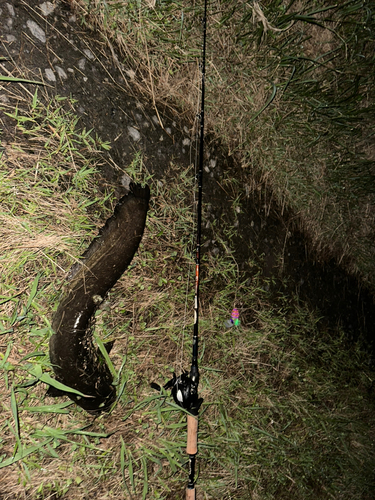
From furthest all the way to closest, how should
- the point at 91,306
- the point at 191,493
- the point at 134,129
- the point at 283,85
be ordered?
1. the point at 283,85
2. the point at 134,129
3. the point at 191,493
4. the point at 91,306

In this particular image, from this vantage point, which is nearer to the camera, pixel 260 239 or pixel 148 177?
pixel 148 177

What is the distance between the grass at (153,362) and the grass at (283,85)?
579mm

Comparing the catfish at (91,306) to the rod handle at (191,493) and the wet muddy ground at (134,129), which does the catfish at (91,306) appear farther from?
the rod handle at (191,493)

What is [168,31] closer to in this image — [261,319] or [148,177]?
[148,177]

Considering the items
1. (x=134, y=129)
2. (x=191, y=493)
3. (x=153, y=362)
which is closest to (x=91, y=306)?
(x=153, y=362)

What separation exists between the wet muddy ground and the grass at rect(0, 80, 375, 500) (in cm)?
11

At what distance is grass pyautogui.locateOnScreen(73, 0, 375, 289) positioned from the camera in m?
2.41

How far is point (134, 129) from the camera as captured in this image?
95.1 inches

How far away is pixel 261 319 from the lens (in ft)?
9.38

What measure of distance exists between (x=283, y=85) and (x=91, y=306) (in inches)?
96.7

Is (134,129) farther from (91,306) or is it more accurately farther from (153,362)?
(153,362)

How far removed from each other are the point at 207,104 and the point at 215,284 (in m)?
1.54

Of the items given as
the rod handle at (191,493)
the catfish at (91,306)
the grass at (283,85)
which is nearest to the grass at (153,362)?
the catfish at (91,306)

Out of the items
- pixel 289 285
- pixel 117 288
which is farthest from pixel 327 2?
pixel 117 288
